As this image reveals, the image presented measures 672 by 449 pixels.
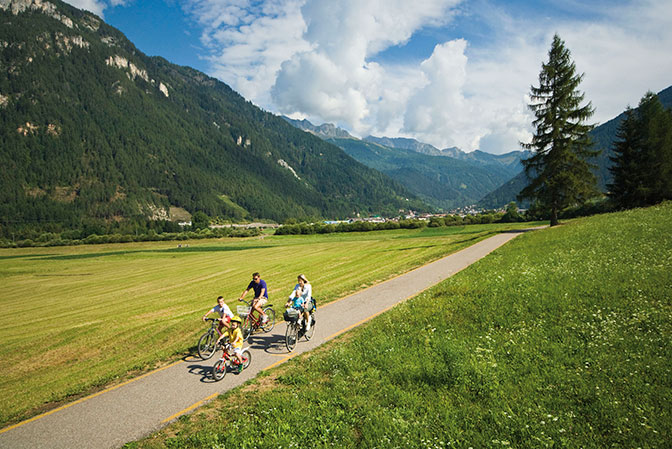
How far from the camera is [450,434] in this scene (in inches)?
242

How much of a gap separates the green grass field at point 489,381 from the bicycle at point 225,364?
1338 mm

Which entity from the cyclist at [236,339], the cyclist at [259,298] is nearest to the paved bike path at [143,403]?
the cyclist at [236,339]

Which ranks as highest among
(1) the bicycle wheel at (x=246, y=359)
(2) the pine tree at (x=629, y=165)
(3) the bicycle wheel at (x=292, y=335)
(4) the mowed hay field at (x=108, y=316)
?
(2) the pine tree at (x=629, y=165)

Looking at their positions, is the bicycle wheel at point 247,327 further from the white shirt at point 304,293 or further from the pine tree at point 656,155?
the pine tree at point 656,155

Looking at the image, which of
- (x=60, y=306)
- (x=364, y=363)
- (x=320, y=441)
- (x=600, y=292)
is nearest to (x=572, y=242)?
(x=600, y=292)

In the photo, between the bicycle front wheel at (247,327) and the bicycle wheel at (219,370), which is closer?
the bicycle wheel at (219,370)

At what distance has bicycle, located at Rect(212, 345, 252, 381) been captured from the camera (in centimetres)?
1038

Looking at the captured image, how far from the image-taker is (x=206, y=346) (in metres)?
13.0

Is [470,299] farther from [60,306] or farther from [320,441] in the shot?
[60,306]

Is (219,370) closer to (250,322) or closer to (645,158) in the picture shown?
(250,322)

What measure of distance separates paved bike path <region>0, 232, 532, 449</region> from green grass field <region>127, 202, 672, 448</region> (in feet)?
2.59

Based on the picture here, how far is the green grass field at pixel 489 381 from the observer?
595 cm

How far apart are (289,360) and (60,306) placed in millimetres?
30310

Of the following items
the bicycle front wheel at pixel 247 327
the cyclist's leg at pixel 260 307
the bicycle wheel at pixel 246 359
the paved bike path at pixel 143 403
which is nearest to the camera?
the paved bike path at pixel 143 403
